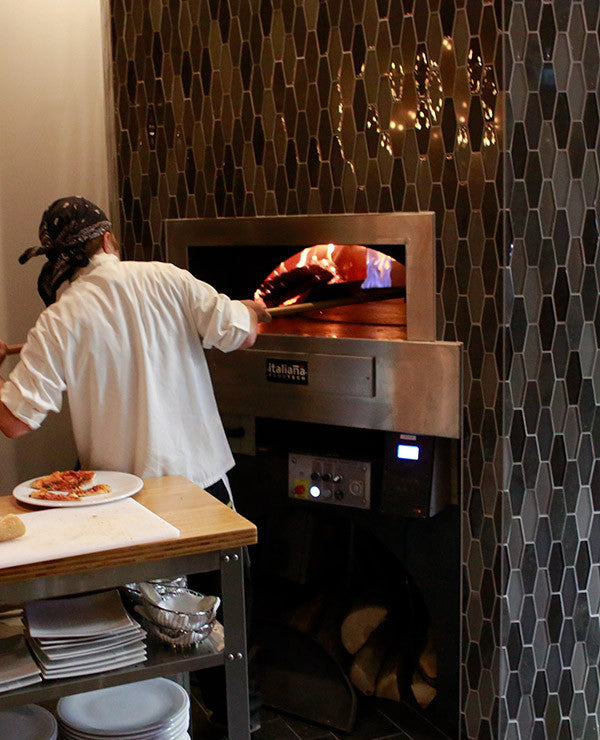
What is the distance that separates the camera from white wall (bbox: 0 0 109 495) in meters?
3.35

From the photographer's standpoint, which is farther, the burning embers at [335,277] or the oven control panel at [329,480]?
the burning embers at [335,277]

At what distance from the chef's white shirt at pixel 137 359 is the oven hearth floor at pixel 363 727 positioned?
87 cm

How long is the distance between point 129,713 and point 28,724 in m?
0.20

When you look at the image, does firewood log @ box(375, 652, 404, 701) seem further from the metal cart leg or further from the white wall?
the white wall

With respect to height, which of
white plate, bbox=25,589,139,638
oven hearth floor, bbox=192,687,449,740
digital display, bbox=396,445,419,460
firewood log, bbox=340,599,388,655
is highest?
digital display, bbox=396,445,419,460

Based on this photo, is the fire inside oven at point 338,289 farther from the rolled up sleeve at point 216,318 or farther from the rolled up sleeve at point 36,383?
the rolled up sleeve at point 36,383

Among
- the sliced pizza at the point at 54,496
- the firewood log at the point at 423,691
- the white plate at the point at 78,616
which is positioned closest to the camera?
the white plate at the point at 78,616

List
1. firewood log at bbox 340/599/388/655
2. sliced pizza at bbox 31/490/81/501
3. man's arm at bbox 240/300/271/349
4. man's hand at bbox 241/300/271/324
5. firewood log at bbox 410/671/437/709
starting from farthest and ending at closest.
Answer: firewood log at bbox 340/599/388/655 < firewood log at bbox 410/671/437/709 < man's hand at bbox 241/300/271/324 < man's arm at bbox 240/300/271/349 < sliced pizza at bbox 31/490/81/501

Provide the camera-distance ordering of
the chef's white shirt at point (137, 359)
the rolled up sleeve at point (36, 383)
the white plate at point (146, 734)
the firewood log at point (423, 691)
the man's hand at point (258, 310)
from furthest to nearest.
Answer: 1. the firewood log at point (423, 691)
2. the man's hand at point (258, 310)
3. the chef's white shirt at point (137, 359)
4. the rolled up sleeve at point (36, 383)
5. the white plate at point (146, 734)

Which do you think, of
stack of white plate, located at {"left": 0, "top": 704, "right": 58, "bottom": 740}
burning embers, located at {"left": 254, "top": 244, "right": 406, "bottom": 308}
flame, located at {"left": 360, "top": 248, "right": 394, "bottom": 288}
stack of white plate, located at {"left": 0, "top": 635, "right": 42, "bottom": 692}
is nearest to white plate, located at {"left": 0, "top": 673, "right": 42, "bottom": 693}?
stack of white plate, located at {"left": 0, "top": 635, "right": 42, "bottom": 692}

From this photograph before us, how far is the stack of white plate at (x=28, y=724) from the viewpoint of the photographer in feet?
6.31

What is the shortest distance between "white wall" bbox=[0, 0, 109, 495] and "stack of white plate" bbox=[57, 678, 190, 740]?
153 cm

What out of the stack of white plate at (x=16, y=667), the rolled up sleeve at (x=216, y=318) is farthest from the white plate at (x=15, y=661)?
the rolled up sleeve at (x=216, y=318)

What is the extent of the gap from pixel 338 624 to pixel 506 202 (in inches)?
60.4
